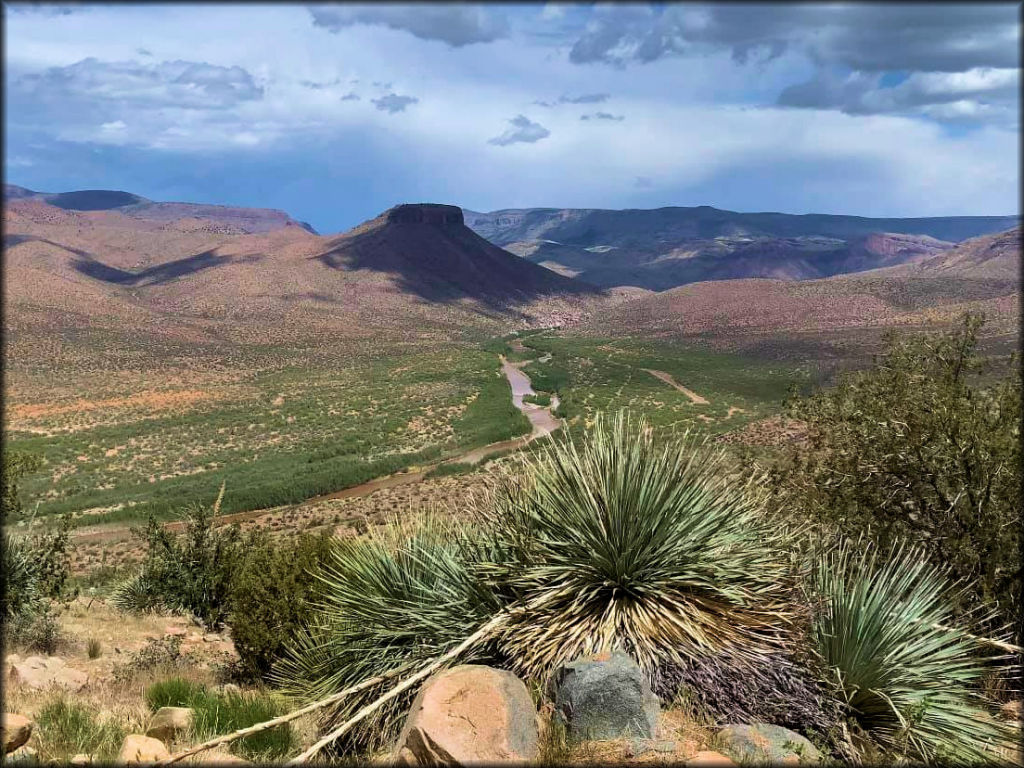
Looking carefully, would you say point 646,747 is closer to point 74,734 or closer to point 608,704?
point 608,704

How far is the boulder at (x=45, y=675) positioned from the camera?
7262 millimetres

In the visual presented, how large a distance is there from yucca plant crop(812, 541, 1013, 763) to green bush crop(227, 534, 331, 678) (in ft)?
18.4

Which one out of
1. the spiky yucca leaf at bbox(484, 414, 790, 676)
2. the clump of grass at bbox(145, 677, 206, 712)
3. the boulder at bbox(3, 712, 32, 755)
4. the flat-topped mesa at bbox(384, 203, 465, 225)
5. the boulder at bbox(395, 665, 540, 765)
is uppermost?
the flat-topped mesa at bbox(384, 203, 465, 225)

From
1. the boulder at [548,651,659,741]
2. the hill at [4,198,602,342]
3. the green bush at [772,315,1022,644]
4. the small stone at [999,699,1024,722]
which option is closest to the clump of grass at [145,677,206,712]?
the boulder at [548,651,659,741]

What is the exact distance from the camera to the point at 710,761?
11.7ft

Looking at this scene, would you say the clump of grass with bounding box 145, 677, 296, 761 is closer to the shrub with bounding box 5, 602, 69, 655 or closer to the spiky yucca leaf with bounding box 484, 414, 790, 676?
the spiky yucca leaf with bounding box 484, 414, 790, 676

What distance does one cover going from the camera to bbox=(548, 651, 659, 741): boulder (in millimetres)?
3898

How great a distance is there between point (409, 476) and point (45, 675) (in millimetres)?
24525

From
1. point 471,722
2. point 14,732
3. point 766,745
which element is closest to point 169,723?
point 14,732

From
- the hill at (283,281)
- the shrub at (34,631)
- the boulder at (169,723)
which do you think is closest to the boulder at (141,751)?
the boulder at (169,723)

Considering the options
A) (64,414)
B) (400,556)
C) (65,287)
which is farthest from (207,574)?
(65,287)

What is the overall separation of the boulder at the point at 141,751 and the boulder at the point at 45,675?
3638 millimetres

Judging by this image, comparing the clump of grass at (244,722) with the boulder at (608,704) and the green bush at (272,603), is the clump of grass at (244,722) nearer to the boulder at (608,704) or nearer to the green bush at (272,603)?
the boulder at (608,704)

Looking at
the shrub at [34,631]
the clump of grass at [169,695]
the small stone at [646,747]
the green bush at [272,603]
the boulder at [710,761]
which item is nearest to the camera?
the boulder at [710,761]
